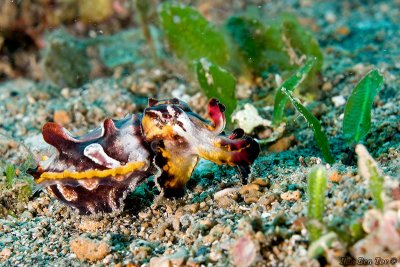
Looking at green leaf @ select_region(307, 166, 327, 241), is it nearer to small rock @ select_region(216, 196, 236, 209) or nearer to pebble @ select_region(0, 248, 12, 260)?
small rock @ select_region(216, 196, 236, 209)

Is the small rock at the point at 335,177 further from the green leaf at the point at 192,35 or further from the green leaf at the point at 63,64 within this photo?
the green leaf at the point at 63,64

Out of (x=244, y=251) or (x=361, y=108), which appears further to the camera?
(x=361, y=108)

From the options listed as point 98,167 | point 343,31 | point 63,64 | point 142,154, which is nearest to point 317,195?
point 142,154

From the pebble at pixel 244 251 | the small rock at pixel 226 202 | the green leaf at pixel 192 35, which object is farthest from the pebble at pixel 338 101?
the pebble at pixel 244 251

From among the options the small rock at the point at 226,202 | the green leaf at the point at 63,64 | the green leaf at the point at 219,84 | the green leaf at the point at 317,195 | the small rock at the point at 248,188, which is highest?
the green leaf at the point at 317,195

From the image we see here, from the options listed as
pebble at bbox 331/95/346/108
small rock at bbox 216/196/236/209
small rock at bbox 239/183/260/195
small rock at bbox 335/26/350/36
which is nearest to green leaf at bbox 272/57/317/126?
pebble at bbox 331/95/346/108

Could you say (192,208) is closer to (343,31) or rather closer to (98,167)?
(98,167)
